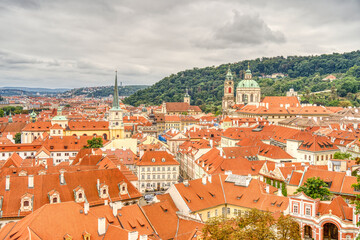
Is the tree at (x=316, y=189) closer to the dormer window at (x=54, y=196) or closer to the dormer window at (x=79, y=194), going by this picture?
the dormer window at (x=79, y=194)

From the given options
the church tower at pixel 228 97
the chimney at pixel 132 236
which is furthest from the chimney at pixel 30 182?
the church tower at pixel 228 97

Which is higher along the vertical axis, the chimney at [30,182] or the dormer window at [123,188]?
the chimney at [30,182]

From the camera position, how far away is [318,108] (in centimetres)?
12362

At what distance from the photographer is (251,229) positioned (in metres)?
23.0

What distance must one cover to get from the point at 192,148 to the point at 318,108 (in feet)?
230

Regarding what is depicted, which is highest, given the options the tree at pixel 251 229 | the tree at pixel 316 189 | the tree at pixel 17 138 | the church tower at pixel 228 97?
the church tower at pixel 228 97

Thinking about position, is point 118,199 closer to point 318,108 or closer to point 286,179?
point 286,179

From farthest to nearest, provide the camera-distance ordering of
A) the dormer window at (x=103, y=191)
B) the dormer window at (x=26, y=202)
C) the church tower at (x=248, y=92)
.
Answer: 1. the church tower at (x=248, y=92)
2. the dormer window at (x=103, y=191)
3. the dormer window at (x=26, y=202)

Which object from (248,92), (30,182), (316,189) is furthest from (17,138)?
(316,189)

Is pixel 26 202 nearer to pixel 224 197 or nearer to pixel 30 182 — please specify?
pixel 30 182

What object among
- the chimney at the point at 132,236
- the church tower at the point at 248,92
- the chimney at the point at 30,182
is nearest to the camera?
the chimney at the point at 132,236

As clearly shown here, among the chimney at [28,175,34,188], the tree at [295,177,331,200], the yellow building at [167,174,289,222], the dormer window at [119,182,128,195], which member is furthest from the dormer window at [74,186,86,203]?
the tree at [295,177,331,200]

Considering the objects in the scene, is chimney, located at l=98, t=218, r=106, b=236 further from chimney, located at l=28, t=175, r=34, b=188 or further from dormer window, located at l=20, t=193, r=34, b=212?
chimney, located at l=28, t=175, r=34, b=188

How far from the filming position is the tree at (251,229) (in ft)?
71.9
